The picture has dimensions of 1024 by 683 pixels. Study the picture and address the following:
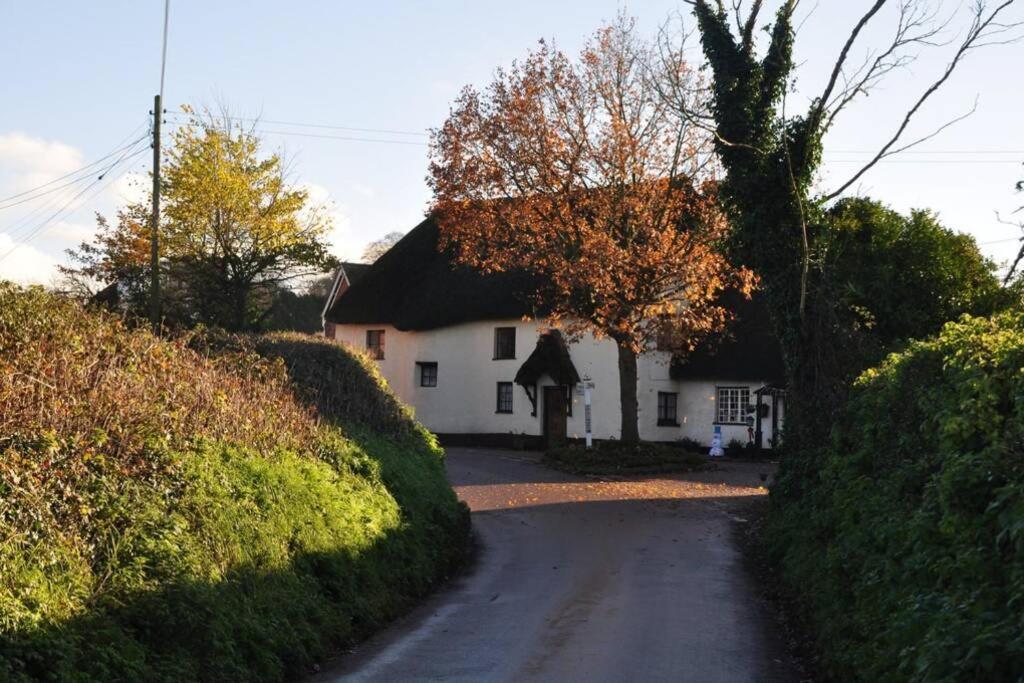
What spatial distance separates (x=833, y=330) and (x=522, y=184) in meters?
16.1

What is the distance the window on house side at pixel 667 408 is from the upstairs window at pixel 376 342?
1484 centimetres

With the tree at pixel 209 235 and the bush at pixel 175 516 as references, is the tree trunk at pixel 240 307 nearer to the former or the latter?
the tree at pixel 209 235

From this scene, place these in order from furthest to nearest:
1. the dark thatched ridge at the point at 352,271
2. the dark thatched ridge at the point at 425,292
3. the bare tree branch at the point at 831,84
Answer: the dark thatched ridge at the point at 352,271 → the dark thatched ridge at the point at 425,292 → the bare tree branch at the point at 831,84

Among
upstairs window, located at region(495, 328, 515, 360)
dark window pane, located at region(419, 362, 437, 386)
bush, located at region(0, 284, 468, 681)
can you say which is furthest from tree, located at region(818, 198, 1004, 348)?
dark window pane, located at region(419, 362, 437, 386)

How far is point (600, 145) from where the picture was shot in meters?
35.8

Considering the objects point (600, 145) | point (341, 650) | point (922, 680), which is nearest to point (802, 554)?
point (341, 650)

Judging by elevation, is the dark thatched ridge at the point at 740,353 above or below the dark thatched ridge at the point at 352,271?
below

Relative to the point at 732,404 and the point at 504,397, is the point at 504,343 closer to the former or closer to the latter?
the point at 504,397

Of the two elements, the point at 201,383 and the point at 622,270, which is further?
the point at 622,270

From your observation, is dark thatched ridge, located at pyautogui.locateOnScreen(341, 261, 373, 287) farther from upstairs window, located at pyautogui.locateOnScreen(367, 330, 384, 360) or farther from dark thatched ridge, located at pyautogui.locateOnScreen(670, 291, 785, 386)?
dark thatched ridge, located at pyautogui.locateOnScreen(670, 291, 785, 386)

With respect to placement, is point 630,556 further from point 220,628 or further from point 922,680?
point 922,680

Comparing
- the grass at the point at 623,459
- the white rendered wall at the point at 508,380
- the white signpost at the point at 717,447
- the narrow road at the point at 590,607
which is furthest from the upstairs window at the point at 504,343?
the narrow road at the point at 590,607

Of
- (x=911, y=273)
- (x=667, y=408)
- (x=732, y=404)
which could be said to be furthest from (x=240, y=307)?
(x=911, y=273)

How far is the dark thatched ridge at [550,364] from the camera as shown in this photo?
4647 cm
